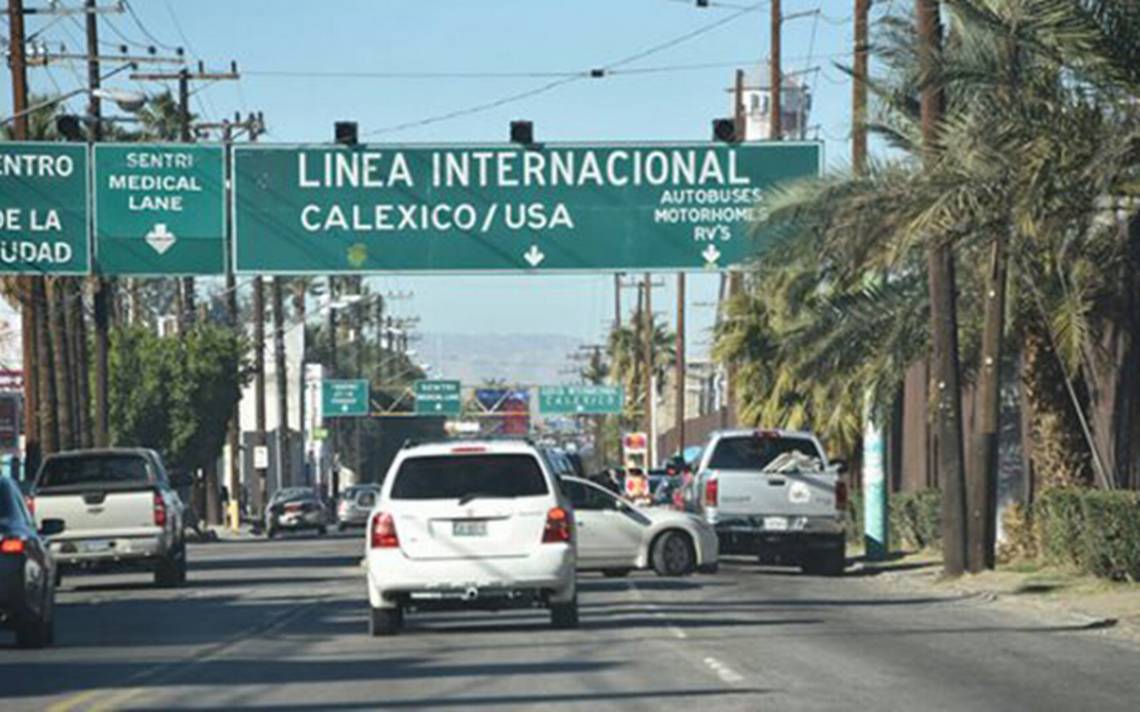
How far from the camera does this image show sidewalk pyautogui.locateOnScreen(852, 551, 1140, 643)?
24.7m

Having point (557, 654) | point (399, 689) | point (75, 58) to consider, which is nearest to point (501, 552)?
point (557, 654)

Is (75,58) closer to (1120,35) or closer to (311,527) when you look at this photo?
(311,527)

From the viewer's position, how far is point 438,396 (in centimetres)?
10862

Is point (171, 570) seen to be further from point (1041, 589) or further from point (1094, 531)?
point (1094, 531)

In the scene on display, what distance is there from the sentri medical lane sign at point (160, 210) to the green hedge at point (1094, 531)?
14858 mm

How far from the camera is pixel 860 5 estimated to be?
39406 millimetres

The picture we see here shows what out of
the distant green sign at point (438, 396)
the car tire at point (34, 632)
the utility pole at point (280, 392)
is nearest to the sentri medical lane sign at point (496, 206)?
the car tire at point (34, 632)

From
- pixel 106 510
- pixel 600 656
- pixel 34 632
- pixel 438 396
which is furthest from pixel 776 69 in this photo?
pixel 438 396

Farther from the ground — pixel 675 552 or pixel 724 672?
pixel 724 672

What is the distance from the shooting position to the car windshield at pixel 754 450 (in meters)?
36.2

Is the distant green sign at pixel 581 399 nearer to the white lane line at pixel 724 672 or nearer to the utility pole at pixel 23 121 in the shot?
the utility pole at pixel 23 121

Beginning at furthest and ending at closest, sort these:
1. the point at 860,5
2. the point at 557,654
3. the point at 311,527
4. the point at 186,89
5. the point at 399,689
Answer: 1. the point at 311,527
2. the point at 186,89
3. the point at 860,5
4. the point at 557,654
5. the point at 399,689

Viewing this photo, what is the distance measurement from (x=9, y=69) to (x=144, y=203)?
→ 7.12m

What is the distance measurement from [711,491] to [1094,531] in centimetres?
818
